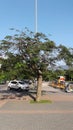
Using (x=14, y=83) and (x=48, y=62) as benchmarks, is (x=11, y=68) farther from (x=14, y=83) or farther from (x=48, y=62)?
(x=14, y=83)

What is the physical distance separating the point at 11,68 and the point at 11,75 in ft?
2.84

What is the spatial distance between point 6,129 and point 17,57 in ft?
52.4

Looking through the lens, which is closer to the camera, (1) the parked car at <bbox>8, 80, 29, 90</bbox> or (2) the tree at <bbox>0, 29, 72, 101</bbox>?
(2) the tree at <bbox>0, 29, 72, 101</bbox>

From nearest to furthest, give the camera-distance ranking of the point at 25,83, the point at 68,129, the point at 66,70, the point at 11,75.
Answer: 1. the point at 68,129
2. the point at 11,75
3. the point at 66,70
4. the point at 25,83

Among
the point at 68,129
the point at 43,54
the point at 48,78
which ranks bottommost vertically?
the point at 68,129

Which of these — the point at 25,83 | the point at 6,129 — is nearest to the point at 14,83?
the point at 25,83

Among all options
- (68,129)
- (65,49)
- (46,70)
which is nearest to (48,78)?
(46,70)

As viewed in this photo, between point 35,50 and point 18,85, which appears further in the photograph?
point 18,85

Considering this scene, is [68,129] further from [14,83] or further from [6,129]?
[14,83]

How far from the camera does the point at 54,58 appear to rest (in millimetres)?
30406

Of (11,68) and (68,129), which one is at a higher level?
(11,68)

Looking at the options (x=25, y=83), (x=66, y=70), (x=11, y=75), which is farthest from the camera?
(x=25, y=83)

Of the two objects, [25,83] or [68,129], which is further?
[25,83]

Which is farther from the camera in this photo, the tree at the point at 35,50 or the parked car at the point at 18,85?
the parked car at the point at 18,85
